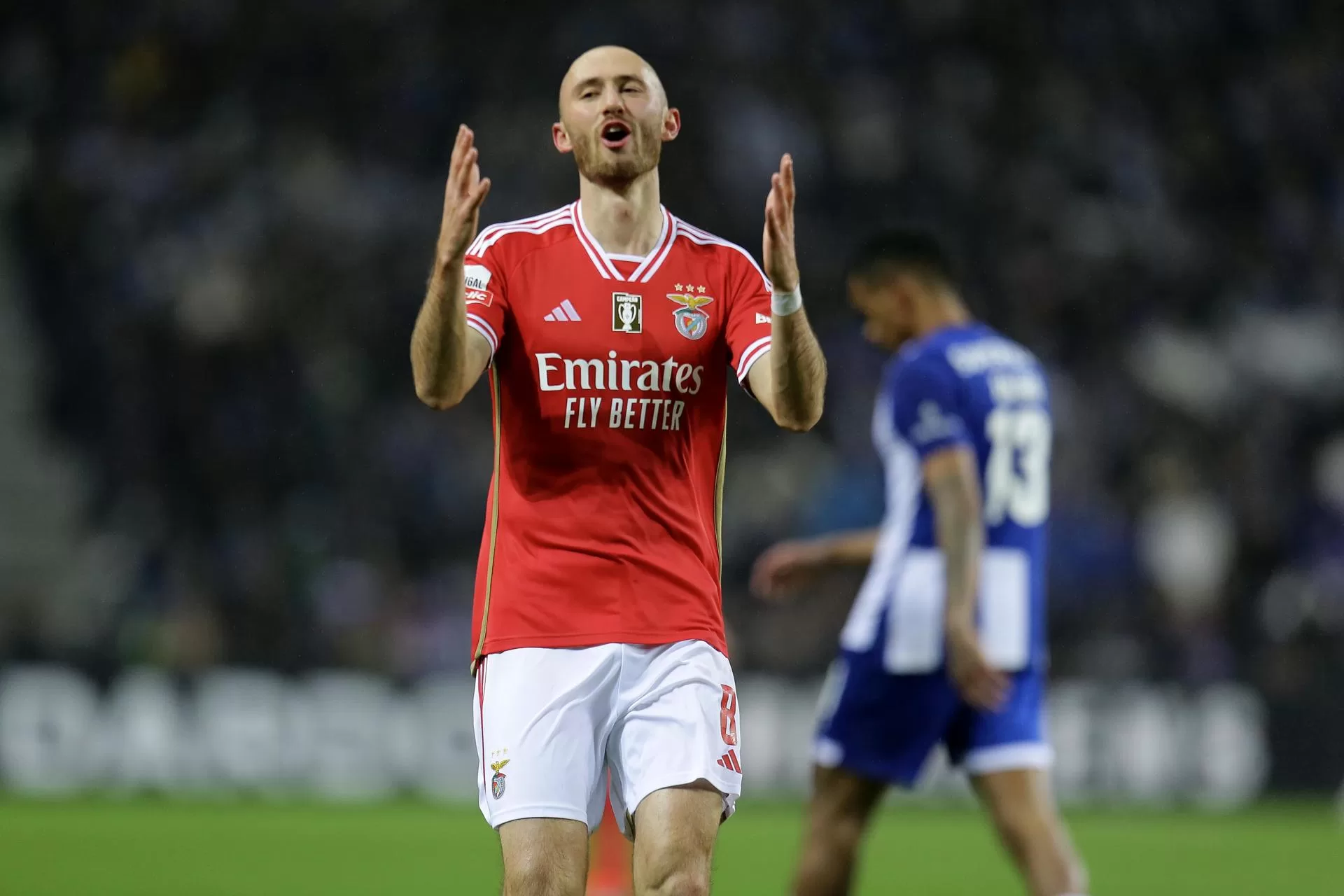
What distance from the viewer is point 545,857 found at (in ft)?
13.9

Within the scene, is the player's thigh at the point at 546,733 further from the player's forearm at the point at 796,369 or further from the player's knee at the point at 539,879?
the player's forearm at the point at 796,369

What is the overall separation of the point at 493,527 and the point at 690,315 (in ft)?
2.40

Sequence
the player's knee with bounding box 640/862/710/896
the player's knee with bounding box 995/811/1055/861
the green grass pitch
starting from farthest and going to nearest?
the green grass pitch, the player's knee with bounding box 995/811/1055/861, the player's knee with bounding box 640/862/710/896

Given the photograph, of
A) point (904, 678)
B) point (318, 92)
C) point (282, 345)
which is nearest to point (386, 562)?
point (282, 345)

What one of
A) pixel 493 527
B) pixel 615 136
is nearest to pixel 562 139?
pixel 615 136

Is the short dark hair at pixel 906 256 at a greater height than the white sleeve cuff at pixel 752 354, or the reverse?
the short dark hair at pixel 906 256

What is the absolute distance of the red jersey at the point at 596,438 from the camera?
449 centimetres

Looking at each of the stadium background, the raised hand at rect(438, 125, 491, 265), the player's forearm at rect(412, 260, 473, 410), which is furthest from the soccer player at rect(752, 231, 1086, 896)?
the stadium background

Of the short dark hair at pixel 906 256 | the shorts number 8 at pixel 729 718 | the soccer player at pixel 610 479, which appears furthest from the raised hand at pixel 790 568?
the shorts number 8 at pixel 729 718

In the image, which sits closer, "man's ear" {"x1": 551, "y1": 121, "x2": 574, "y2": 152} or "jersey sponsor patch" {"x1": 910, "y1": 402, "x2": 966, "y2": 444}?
"man's ear" {"x1": 551, "y1": 121, "x2": 574, "y2": 152}

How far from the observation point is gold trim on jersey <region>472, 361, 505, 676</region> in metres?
4.59

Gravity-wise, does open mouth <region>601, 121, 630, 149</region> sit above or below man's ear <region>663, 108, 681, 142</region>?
below

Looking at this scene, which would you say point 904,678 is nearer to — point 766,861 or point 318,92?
point 766,861

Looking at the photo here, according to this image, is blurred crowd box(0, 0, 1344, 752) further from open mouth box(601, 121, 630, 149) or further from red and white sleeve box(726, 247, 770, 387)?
open mouth box(601, 121, 630, 149)
